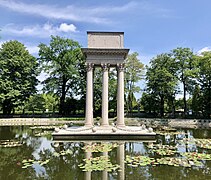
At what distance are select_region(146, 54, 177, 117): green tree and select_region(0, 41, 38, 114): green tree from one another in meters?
24.4

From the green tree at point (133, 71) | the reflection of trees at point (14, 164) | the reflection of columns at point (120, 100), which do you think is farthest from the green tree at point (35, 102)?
the reflection of trees at point (14, 164)

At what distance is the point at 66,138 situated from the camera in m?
17.0

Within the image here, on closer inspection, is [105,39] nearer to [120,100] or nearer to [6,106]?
[120,100]

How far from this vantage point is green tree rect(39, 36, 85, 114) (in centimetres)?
4072

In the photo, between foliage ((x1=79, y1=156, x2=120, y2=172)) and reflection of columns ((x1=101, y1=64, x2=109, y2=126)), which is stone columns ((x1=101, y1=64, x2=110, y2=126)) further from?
foliage ((x1=79, y1=156, x2=120, y2=172))

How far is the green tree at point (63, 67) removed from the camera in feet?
134

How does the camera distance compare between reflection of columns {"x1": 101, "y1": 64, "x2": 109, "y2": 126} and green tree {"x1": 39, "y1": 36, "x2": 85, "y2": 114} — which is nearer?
reflection of columns {"x1": 101, "y1": 64, "x2": 109, "y2": 126}

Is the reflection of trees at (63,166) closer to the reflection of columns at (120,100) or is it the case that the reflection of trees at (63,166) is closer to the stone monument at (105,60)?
the stone monument at (105,60)

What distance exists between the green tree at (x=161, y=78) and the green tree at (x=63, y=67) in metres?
14.0

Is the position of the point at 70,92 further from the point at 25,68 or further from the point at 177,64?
the point at 177,64

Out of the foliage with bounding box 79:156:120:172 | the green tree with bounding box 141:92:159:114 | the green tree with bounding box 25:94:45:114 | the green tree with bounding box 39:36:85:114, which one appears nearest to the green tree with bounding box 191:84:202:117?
the green tree with bounding box 141:92:159:114

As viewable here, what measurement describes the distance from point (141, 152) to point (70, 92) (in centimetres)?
3366

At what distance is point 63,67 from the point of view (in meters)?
41.2

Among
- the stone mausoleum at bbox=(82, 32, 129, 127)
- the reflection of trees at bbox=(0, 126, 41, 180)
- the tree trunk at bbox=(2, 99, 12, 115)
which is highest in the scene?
the stone mausoleum at bbox=(82, 32, 129, 127)
